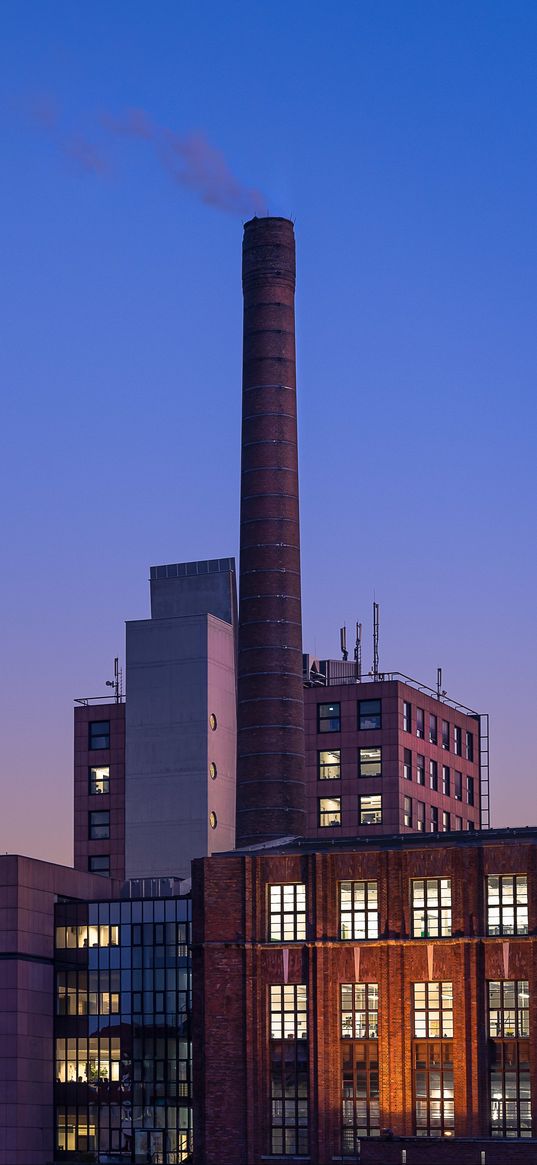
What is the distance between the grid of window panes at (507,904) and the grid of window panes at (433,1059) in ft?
13.0

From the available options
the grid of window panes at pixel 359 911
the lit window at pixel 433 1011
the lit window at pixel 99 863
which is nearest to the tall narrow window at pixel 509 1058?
the lit window at pixel 433 1011

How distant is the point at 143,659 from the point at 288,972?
66.2m

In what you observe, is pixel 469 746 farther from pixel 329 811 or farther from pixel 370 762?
pixel 329 811

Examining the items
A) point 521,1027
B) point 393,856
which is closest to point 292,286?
point 393,856

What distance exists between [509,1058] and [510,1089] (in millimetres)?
1474

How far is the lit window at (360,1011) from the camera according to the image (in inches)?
4072

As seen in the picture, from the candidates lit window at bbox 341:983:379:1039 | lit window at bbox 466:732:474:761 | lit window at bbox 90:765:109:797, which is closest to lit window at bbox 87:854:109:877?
lit window at bbox 90:765:109:797

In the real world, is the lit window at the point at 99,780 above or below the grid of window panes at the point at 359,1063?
above

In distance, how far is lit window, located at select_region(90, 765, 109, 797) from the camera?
605ft

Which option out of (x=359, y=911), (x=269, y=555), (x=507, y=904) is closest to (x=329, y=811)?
(x=269, y=555)

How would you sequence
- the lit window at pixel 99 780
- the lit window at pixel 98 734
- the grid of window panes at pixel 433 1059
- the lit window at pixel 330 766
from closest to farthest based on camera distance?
1. the grid of window panes at pixel 433 1059
2. the lit window at pixel 330 766
3. the lit window at pixel 99 780
4. the lit window at pixel 98 734

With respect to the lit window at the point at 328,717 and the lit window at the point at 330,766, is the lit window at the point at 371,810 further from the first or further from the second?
the lit window at the point at 328,717

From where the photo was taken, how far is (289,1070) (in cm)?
10419

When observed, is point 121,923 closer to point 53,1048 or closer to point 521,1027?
point 53,1048
